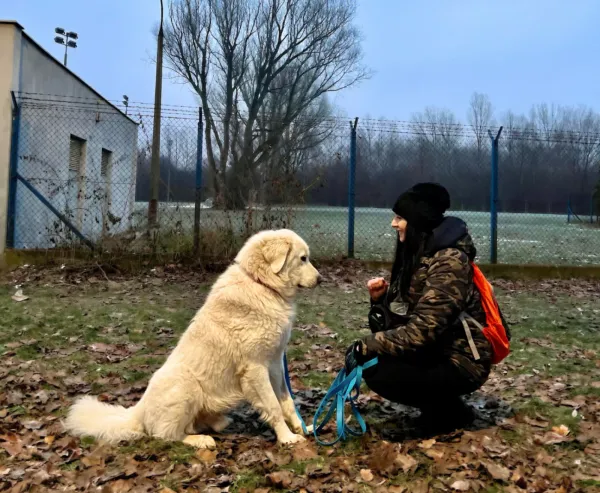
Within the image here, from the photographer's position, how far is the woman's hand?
3.68 metres

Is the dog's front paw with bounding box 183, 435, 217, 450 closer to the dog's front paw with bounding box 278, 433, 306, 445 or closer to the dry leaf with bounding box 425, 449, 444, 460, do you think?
the dog's front paw with bounding box 278, 433, 306, 445

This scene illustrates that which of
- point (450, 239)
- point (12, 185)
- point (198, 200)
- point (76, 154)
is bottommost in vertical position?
point (450, 239)

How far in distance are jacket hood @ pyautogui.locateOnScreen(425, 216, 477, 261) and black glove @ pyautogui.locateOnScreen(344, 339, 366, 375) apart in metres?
0.69

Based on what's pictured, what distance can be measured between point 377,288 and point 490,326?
79 cm

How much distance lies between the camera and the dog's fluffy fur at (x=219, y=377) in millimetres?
3289

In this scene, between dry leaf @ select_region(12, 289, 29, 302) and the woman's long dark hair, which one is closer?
the woman's long dark hair

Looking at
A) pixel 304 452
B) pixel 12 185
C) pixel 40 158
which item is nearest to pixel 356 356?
pixel 304 452

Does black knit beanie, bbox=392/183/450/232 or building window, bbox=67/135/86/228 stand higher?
building window, bbox=67/135/86/228

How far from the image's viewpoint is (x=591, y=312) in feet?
23.7

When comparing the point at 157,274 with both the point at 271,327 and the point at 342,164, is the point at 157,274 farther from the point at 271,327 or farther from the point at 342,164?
the point at 271,327

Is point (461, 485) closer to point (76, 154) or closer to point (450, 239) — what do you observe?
point (450, 239)

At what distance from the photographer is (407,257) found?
347cm

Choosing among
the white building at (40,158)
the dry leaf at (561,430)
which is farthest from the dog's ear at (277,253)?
the white building at (40,158)

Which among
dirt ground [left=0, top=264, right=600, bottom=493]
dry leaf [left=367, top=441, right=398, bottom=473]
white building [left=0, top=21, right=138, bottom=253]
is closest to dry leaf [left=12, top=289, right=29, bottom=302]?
dirt ground [left=0, top=264, right=600, bottom=493]
